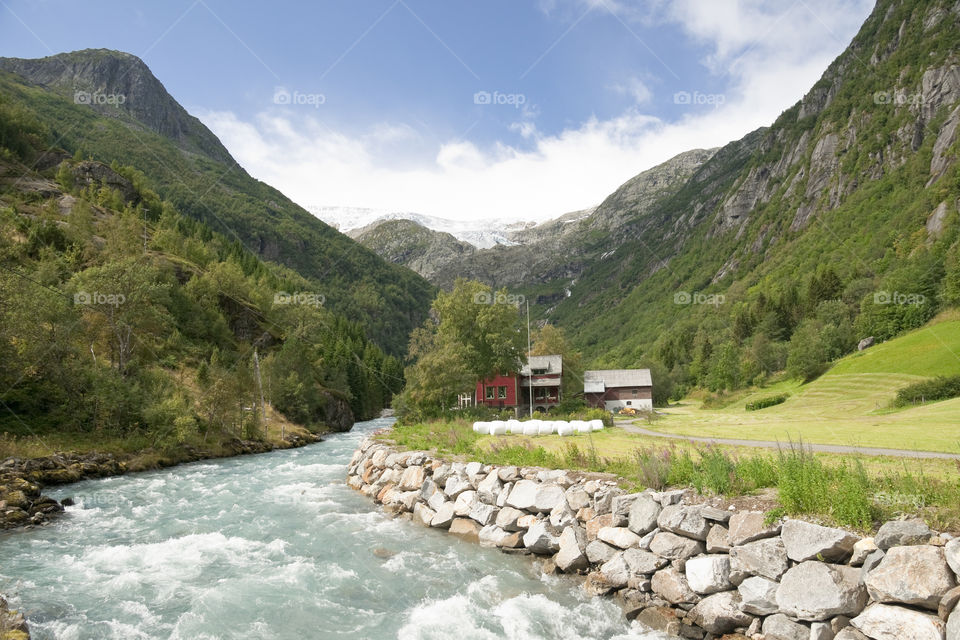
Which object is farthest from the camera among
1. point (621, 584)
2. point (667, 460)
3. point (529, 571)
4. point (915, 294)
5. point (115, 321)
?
point (915, 294)

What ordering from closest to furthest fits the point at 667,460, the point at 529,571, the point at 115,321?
the point at 529,571 < the point at 667,460 < the point at 115,321

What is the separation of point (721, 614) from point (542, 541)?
544 cm

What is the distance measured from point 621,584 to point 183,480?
25.1m

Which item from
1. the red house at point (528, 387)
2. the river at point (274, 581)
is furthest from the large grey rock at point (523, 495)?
the red house at point (528, 387)

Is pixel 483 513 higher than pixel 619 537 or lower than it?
lower

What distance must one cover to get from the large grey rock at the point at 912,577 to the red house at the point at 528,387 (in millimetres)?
50397

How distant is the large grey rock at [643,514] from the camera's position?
1225 cm

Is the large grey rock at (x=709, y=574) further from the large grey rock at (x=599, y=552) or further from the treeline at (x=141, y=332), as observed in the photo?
the treeline at (x=141, y=332)

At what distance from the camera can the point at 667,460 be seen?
14.2 m

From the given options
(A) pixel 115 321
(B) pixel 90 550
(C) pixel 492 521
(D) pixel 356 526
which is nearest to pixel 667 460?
(C) pixel 492 521

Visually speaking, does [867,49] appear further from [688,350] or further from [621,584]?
[621,584]

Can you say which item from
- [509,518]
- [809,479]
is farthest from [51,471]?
[809,479]

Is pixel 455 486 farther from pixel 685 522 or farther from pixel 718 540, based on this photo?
pixel 718 540

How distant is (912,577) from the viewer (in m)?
7.80
